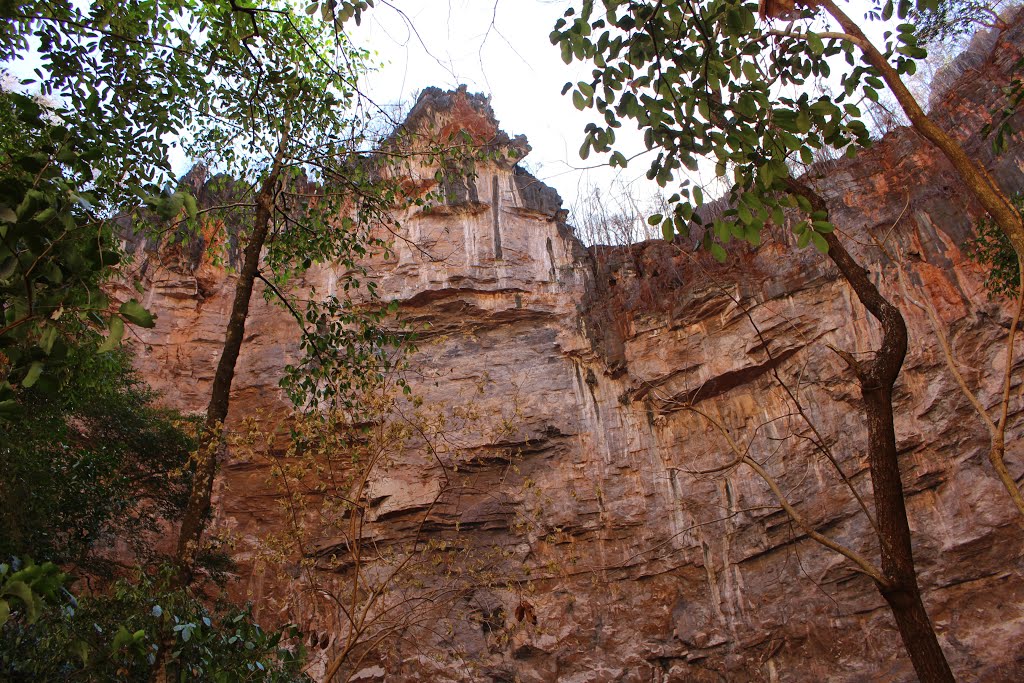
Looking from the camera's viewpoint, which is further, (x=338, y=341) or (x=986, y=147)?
(x=986, y=147)

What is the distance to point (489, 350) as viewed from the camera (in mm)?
15500

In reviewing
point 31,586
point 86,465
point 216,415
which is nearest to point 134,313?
point 31,586

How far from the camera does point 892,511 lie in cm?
429

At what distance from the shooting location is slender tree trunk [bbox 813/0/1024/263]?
4.06m

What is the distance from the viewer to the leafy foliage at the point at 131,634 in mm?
4402

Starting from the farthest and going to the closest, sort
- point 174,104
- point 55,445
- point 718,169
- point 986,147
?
point 986,147 < point 55,445 < point 174,104 < point 718,169

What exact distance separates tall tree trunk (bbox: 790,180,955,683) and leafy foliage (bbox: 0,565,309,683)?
364 centimetres

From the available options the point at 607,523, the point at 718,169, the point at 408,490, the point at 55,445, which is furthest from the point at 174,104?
the point at 607,523

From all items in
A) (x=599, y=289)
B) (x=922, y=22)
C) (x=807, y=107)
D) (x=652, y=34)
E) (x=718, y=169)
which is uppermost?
(x=922, y=22)

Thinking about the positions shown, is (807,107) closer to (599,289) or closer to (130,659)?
(130,659)

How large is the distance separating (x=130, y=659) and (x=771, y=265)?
39.4ft

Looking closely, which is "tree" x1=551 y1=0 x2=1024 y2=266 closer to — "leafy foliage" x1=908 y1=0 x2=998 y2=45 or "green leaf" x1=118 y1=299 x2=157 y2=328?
"green leaf" x1=118 y1=299 x2=157 y2=328

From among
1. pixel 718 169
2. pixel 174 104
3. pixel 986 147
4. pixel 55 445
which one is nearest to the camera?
pixel 718 169

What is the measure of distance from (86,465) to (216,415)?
4439 millimetres
